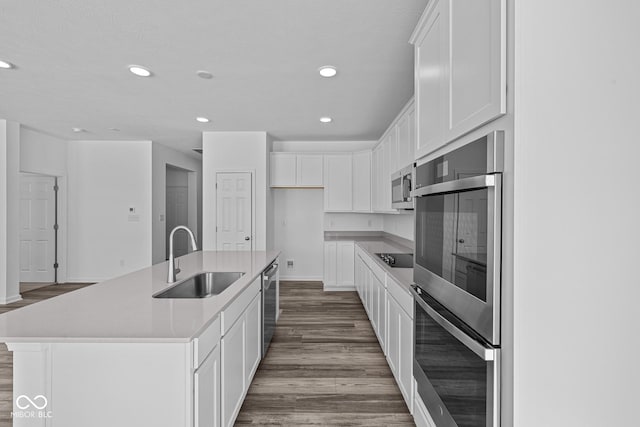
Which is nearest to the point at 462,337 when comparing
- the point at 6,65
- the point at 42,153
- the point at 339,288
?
the point at 6,65

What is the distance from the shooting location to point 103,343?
138 centimetres

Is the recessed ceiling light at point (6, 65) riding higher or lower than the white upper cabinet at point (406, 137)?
higher

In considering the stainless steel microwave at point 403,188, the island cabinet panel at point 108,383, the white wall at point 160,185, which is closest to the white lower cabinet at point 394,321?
the stainless steel microwave at point 403,188

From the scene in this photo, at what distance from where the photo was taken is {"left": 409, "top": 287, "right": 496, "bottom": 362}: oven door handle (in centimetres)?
104

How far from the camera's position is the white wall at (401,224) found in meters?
4.53

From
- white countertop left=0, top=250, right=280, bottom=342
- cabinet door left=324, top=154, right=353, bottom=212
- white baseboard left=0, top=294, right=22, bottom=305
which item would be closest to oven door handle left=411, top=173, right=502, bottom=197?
white countertop left=0, top=250, right=280, bottom=342

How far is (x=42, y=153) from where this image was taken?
222 inches

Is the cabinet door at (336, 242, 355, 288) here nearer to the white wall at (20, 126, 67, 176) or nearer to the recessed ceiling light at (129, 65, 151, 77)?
the recessed ceiling light at (129, 65, 151, 77)

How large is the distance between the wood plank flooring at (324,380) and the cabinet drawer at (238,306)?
701 mm

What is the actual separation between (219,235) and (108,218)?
2.33 metres

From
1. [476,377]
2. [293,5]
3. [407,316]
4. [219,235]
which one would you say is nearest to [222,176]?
[219,235]

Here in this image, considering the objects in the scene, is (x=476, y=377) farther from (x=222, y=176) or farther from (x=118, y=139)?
(x=118, y=139)

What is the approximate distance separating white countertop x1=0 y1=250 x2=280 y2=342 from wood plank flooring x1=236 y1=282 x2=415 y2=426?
887 mm

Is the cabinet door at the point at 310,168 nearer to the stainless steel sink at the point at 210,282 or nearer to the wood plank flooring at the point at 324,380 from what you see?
the wood plank flooring at the point at 324,380
